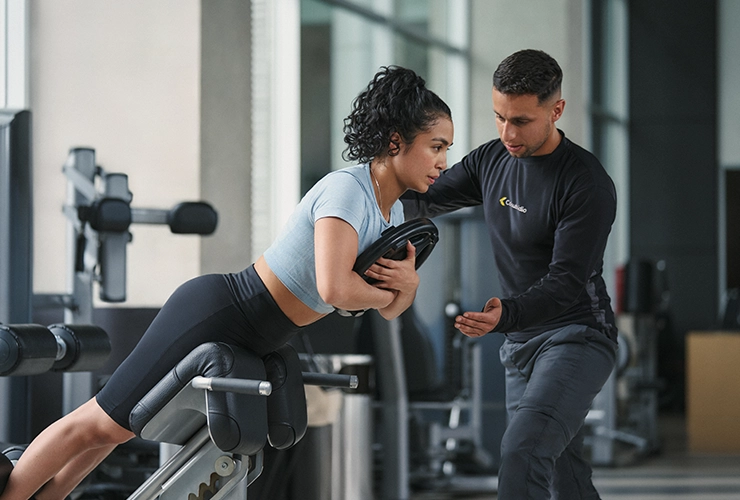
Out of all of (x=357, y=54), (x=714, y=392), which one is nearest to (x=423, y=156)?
(x=357, y=54)

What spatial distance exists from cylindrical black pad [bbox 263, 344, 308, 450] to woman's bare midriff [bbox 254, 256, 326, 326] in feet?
0.37

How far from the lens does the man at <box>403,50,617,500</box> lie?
203 centimetres

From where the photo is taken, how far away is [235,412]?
179cm

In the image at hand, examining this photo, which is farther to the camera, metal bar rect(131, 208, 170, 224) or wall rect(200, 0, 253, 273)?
wall rect(200, 0, 253, 273)

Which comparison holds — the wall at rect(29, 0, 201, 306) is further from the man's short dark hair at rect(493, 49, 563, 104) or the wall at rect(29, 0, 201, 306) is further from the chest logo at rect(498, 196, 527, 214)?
the man's short dark hair at rect(493, 49, 563, 104)

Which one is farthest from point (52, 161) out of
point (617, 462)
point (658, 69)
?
point (658, 69)

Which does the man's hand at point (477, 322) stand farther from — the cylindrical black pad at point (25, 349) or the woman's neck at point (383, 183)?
the cylindrical black pad at point (25, 349)

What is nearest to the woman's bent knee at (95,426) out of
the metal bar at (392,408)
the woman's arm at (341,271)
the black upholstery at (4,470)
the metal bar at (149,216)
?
the black upholstery at (4,470)

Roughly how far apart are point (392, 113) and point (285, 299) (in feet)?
1.37

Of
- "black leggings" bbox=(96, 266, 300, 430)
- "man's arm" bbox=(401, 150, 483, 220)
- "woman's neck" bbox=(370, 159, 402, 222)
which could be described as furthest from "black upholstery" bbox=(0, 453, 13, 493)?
"man's arm" bbox=(401, 150, 483, 220)

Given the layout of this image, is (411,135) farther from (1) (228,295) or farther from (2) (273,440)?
(2) (273,440)

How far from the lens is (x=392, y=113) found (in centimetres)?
188

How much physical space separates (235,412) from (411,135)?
625 mm

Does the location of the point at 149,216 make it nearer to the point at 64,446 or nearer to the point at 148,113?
the point at 148,113
